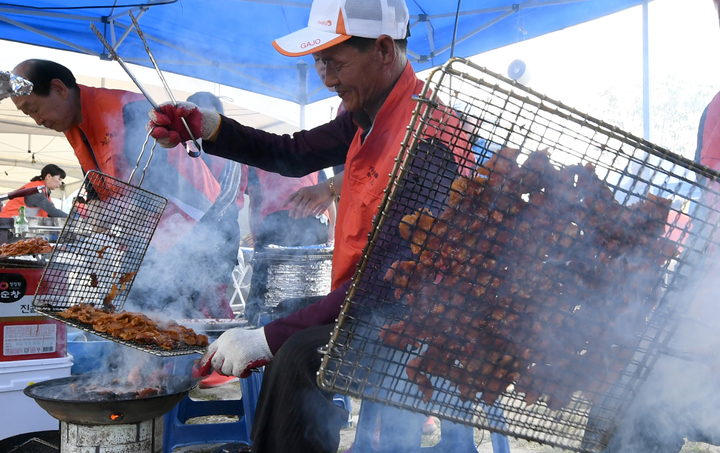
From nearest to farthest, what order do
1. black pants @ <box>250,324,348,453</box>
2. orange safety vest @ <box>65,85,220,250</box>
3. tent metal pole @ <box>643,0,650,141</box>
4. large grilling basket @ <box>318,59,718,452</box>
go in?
large grilling basket @ <box>318,59,718,452</box>, black pants @ <box>250,324,348,453</box>, orange safety vest @ <box>65,85,220,250</box>, tent metal pole @ <box>643,0,650,141</box>

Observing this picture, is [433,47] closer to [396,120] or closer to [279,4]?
[279,4]

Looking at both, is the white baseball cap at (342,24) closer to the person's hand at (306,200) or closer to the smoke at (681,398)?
the person's hand at (306,200)

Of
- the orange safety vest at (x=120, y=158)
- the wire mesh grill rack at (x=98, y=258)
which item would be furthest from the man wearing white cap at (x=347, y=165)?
the orange safety vest at (x=120, y=158)

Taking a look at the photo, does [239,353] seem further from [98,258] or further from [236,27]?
[236,27]

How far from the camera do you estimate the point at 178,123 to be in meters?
2.09

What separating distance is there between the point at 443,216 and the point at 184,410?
2.73m

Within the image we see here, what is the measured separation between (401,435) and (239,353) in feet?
2.57

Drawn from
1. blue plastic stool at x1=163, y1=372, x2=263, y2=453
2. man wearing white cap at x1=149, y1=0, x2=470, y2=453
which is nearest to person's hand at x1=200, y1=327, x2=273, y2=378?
man wearing white cap at x1=149, y1=0, x2=470, y2=453

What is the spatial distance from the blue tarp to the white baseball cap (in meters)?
3.69

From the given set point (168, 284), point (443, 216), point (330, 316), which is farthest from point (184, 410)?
point (443, 216)

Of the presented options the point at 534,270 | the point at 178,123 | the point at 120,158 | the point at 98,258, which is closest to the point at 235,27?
the point at 120,158

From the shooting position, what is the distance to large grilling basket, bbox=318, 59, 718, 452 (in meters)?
1.09

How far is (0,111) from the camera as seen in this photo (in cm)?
862

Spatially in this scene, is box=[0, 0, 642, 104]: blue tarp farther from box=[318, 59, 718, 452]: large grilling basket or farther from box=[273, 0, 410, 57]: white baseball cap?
box=[318, 59, 718, 452]: large grilling basket
